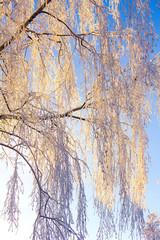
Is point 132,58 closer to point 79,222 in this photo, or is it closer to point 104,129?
point 104,129

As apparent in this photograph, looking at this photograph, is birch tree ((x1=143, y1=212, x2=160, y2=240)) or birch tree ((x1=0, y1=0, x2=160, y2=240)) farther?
birch tree ((x1=143, y1=212, x2=160, y2=240))

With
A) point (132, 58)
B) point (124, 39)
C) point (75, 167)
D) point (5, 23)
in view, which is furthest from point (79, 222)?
point (5, 23)

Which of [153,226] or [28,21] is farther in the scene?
[153,226]

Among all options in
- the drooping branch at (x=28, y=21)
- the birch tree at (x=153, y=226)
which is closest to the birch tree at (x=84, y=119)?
the drooping branch at (x=28, y=21)

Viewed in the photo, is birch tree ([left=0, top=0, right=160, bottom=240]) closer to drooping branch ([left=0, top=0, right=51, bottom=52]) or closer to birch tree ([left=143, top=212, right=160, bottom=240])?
drooping branch ([left=0, top=0, right=51, bottom=52])

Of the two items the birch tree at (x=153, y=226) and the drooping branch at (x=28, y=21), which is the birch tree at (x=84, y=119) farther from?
the birch tree at (x=153, y=226)

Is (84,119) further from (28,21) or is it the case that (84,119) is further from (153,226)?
(153,226)

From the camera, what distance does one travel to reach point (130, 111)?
250cm

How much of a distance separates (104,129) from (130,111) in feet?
1.08

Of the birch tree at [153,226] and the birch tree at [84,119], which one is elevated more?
the birch tree at [153,226]

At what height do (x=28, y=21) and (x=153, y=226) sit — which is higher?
(x=153, y=226)

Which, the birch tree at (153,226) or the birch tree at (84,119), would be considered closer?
the birch tree at (84,119)

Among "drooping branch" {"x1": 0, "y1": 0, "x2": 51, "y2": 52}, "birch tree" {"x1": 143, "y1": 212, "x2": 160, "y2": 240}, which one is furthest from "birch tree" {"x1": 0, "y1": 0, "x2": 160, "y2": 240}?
"birch tree" {"x1": 143, "y1": 212, "x2": 160, "y2": 240}

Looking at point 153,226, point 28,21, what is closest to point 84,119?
point 28,21
